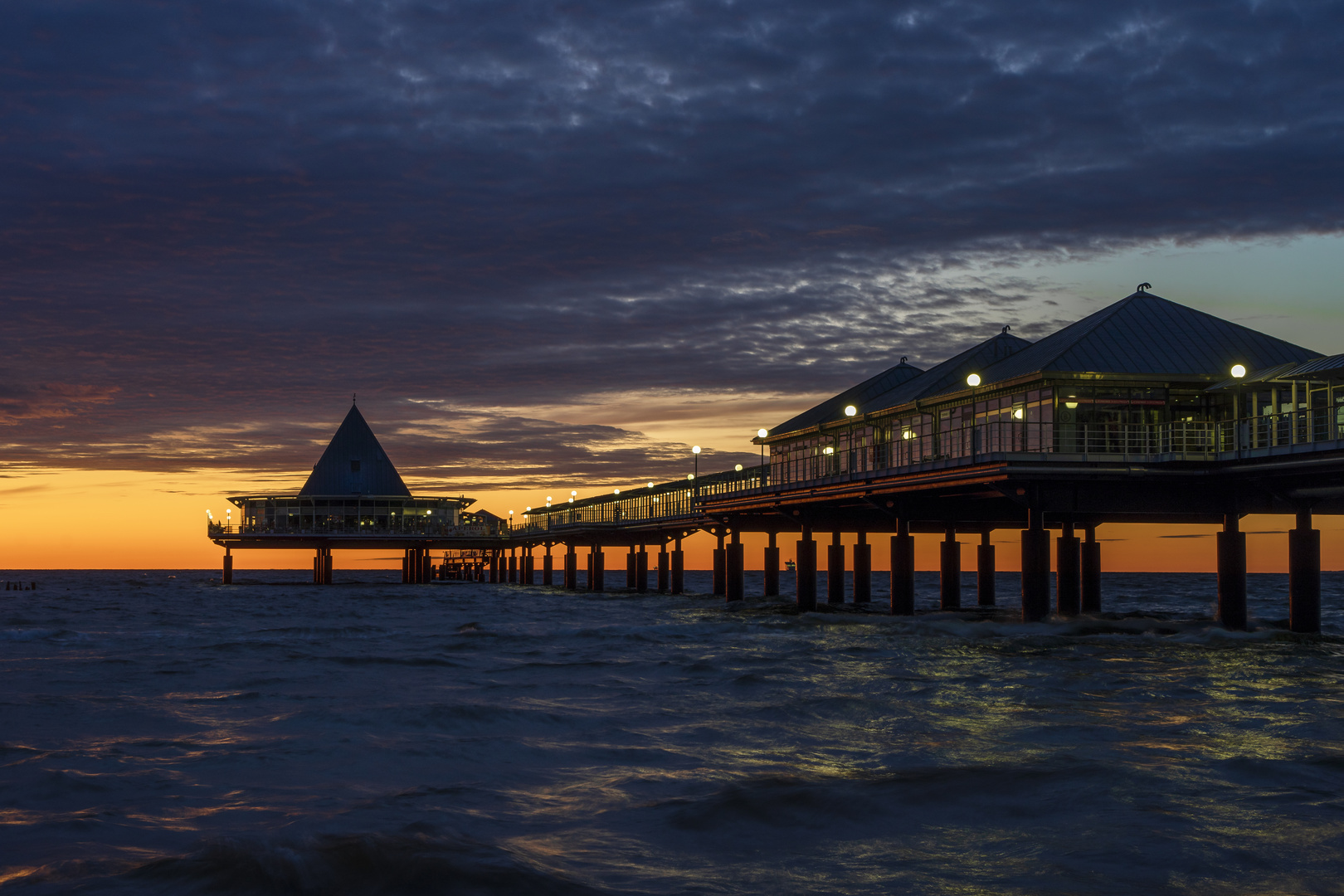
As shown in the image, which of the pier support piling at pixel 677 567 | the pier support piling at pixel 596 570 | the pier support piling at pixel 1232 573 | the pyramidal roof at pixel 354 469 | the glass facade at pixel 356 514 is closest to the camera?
the pier support piling at pixel 1232 573

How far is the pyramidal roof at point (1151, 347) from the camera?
42.2m

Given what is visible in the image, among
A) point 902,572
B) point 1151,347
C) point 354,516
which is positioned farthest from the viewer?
point 354,516

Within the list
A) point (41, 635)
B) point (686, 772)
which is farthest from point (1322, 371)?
point (41, 635)

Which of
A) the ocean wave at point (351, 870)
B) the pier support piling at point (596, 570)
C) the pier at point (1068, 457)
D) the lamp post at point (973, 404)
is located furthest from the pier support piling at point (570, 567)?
the ocean wave at point (351, 870)

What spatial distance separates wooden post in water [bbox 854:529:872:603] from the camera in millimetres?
63688

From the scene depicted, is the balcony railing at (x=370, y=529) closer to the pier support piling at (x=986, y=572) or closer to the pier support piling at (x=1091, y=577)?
the pier support piling at (x=986, y=572)

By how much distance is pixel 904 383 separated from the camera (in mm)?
65500

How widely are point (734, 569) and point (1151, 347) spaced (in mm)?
27363

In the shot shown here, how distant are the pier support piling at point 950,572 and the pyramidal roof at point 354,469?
259 feet

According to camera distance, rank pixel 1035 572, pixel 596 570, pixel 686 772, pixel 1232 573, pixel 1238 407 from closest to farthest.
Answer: pixel 686 772 → pixel 1035 572 → pixel 1232 573 → pixel 1238 407 → pixel 596 570

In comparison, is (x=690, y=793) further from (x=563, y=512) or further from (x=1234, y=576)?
(x=563, y=512)

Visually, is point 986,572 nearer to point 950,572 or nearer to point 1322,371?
point 950,572

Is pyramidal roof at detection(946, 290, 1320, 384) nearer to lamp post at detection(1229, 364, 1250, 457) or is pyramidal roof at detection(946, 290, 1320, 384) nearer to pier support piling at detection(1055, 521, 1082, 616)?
lamp post at detection(1229, 364, 1250, 457)

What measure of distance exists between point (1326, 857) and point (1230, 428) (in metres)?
31.1
